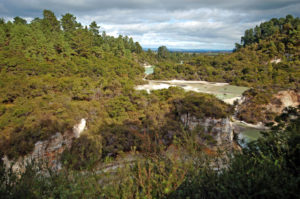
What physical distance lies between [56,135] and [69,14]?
2669cm

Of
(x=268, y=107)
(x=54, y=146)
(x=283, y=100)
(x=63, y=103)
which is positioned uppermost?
(x=63, y=103)

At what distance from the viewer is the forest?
2172 mm

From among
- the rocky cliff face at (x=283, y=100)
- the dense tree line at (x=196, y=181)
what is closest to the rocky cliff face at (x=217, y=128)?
the dense tree line at (x=196, y=181)

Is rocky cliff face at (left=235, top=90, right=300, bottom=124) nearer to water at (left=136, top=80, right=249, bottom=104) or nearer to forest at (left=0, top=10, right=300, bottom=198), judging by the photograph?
forest at (left=0, top=10, right=300, bottom=198)

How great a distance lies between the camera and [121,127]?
11.3 metres

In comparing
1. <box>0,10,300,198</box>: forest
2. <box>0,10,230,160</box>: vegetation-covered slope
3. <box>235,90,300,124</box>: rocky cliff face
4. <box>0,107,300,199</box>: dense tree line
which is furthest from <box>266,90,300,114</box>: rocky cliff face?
<box>0,107,300,199</box>: dense tree line

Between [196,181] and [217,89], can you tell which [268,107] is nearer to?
[217,89]

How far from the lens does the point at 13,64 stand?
15445 mm

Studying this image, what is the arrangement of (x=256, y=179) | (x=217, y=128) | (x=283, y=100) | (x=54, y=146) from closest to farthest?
(x=256, y=179), (x=54, y=146), (x=217, y=128), (x=283, y=100)

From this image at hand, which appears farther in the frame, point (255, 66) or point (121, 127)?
point (255, 66)

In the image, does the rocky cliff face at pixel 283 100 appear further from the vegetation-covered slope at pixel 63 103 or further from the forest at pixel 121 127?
the vegetation-covered slope at pixel 63 103

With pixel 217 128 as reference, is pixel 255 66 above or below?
above

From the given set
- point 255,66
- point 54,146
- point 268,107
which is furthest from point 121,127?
point 255,66

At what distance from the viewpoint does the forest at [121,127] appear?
217cm
